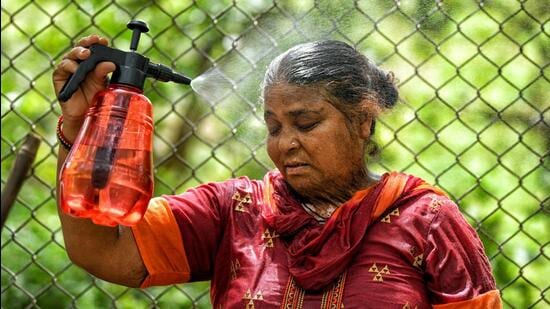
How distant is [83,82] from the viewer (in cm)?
238

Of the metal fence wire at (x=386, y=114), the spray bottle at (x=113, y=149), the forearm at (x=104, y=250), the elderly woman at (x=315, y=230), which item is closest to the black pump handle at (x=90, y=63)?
the spray bottle at (x=113, y=149)

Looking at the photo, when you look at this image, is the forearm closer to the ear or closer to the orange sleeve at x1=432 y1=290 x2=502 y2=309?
the ear

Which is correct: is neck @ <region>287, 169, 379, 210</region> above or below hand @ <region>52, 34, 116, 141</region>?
below

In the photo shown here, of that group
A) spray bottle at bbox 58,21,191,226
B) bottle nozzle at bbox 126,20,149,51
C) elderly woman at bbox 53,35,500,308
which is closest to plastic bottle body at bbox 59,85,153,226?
spray bottle at bbox 58,21,191,226

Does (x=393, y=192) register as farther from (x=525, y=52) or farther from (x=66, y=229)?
(x=525, y=52)

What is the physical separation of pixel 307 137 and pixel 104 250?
0.56 meters

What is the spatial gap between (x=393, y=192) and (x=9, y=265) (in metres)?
2.03

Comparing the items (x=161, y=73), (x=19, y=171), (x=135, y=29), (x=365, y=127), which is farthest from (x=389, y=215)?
(x=19, y=171)

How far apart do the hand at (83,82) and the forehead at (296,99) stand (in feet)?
1.52

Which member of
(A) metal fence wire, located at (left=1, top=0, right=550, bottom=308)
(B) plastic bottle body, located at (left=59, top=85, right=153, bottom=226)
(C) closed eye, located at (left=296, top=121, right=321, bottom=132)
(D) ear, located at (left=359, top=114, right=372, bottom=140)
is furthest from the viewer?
(A) metal fence wire, located at (left=1, top=0, right=550, bottom=308)

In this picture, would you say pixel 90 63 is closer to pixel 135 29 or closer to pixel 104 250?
pixel 135 29

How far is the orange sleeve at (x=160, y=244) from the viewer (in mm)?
2697

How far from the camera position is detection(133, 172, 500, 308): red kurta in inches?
102

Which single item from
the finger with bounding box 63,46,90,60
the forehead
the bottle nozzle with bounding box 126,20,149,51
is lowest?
the forehead
